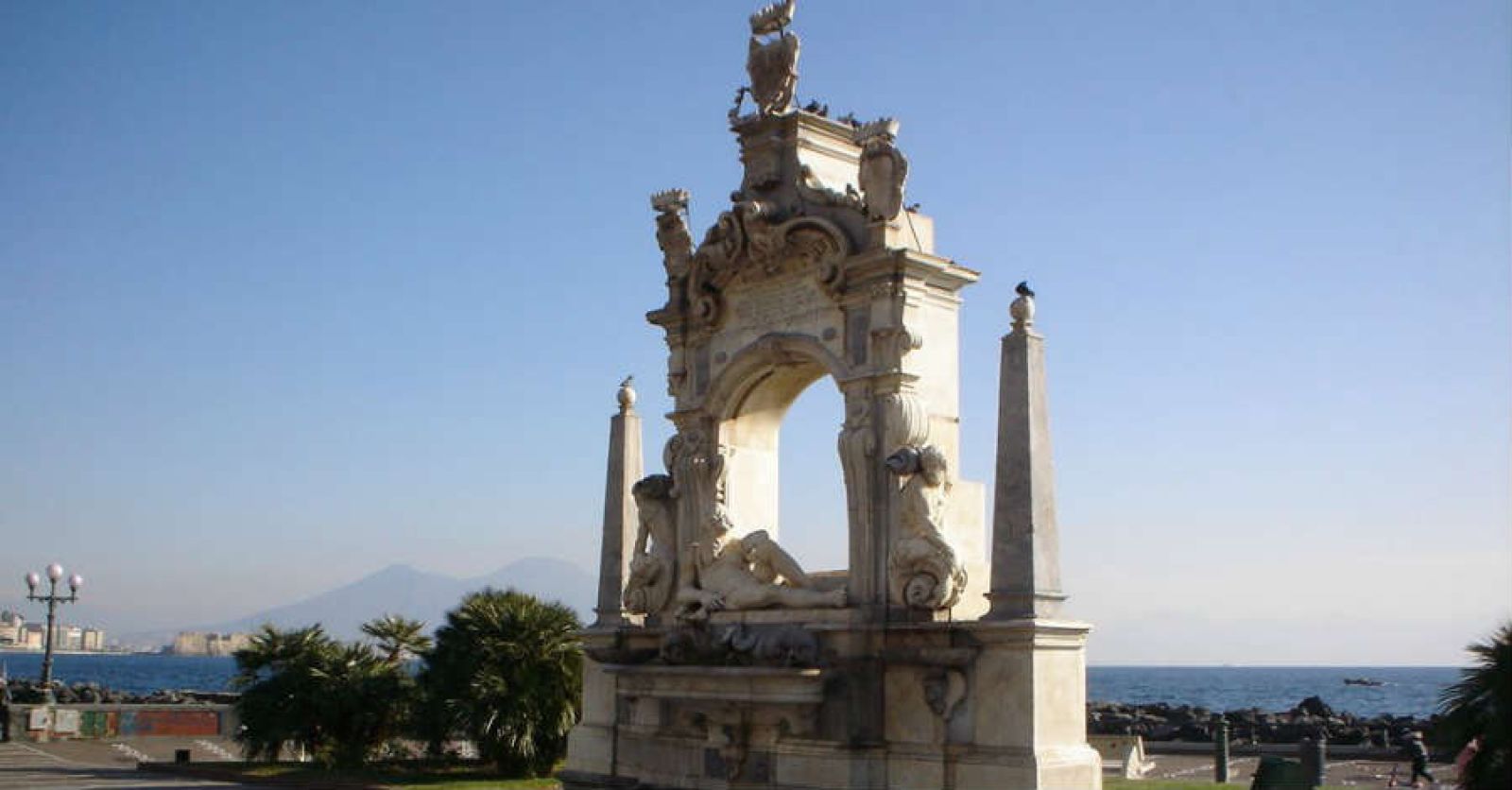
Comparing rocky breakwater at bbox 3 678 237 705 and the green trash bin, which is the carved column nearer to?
the green trash bin

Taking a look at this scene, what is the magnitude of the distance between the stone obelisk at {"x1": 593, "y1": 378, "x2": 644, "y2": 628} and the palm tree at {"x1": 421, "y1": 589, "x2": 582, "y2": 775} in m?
5.02

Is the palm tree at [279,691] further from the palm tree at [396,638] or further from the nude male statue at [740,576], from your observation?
the nude male statue at [740,576]

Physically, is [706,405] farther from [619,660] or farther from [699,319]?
[619,660]

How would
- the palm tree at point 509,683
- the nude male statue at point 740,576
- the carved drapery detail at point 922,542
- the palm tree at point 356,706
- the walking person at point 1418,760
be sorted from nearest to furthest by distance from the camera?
1. the carved drapery detail at point 922,542
2. the nude male statue at point 740,576
3. the walking person at point 1418,760
4. the palm tree at point 509,683
5. the palm tree at point 356,706

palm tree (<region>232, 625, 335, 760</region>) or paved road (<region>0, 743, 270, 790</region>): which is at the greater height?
palm tree (<region>232, 625, 335, 760</region>)

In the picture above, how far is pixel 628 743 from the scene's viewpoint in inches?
817

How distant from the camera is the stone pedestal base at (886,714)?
15984 millimetres

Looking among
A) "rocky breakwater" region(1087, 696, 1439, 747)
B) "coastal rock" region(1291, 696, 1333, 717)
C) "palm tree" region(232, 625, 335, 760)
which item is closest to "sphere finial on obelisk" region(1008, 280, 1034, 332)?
"palm tree" region(232, 625, 335, 760)

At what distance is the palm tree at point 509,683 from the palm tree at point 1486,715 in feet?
57.5

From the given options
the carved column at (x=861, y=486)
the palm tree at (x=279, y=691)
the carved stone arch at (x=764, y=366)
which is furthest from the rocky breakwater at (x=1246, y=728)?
the carved column at (x=861, y=486)

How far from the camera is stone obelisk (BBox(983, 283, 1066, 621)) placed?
52.7ft

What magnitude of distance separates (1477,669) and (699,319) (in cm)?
1149

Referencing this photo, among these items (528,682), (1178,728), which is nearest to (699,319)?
(528,682)

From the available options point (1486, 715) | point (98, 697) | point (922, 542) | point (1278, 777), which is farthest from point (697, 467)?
point (98, 697)
